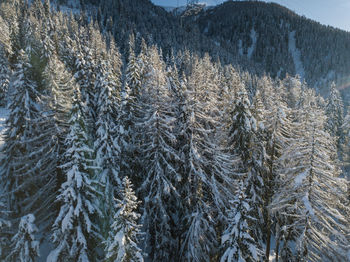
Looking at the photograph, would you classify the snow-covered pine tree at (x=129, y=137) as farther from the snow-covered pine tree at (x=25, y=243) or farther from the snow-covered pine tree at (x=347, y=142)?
the snow-covered pine tree at (x=347, y=142)

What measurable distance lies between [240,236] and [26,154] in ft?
59.9

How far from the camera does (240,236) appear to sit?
11.9m

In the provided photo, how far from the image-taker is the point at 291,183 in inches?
556

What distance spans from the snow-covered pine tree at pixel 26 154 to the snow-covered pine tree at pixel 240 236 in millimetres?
14480

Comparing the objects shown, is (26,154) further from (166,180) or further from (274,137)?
(274,137)

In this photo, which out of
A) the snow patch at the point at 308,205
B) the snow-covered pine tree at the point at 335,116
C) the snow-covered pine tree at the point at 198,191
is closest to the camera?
the snow patch at the point at 308,205

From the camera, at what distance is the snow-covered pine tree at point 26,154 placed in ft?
61.0

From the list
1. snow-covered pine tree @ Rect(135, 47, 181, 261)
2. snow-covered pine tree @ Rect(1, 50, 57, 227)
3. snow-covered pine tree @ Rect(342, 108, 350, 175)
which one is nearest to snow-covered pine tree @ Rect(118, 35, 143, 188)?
snow-covered pine tree @ Rect(135, 47, 181, 261)

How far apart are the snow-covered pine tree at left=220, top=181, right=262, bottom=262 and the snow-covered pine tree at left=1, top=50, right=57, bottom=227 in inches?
570

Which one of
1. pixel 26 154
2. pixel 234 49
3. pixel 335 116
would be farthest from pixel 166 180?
pixel 234 49

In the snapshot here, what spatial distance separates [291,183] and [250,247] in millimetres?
4851

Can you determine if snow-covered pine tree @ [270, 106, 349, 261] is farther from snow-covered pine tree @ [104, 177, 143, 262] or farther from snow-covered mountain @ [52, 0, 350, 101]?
snow-covered mountain @ [52, 0, 350, 101]

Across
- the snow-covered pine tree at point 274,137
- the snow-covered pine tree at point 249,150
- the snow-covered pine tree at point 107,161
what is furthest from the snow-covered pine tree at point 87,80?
the snow-covered pine tree at point 274,137

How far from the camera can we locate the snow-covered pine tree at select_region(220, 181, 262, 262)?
11.8 metres
